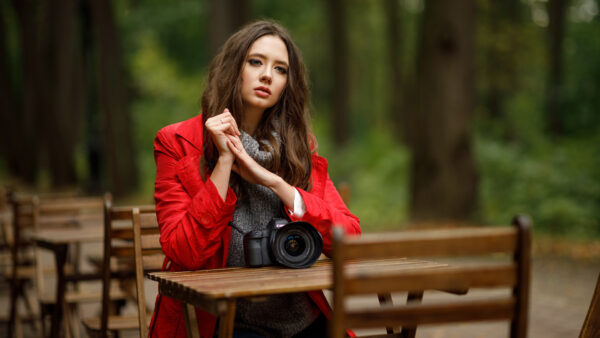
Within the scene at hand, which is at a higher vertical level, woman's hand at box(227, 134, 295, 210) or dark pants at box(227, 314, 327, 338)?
woman's hand at box(227, 134, 295, 210)

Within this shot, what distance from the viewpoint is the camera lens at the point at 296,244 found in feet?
9.48

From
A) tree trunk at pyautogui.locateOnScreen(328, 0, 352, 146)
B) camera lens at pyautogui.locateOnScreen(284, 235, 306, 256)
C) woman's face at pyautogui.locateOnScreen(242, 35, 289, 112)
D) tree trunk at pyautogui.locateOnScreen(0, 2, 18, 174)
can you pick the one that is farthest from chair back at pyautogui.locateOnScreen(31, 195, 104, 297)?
tree trunk at pyautogui.locateOnScreen(0, 2, 18, 174)

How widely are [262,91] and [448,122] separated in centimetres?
905

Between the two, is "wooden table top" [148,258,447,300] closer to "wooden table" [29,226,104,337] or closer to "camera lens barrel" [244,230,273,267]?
"camera lens barrel" [244,230,273,267]

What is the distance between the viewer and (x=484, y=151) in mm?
16281

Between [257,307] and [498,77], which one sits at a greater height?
[498,77]

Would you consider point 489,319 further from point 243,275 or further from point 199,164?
point 199,164

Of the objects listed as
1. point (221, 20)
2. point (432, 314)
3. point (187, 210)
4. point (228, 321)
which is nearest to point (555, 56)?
point (221, 20)

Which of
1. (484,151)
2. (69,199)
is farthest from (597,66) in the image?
(69,199)

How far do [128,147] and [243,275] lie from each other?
17.0m

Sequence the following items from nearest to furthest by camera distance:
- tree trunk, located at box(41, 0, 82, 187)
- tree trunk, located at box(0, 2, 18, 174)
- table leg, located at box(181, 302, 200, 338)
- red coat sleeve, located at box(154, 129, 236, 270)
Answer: table leg, located at box(181, 302, 200, 338) → red coat sleeve, located at box(154, 129, 236, 270) → tree trunk, located at box(41, 0, 82, 187) → tree trunk, located at box(0, 2, 18, 174)

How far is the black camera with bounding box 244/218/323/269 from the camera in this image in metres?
2.89

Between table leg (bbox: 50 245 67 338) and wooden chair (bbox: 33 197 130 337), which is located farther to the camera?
wooden chair (bbox: 33 197 130 337)

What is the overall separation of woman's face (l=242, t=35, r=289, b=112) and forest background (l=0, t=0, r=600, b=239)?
4975 mm
